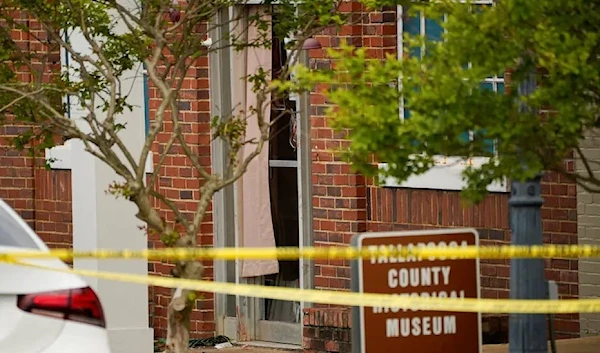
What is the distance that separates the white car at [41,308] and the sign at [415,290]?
4.04 feet

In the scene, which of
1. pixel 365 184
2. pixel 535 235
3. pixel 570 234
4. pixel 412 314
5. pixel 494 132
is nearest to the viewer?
pixel 494 132

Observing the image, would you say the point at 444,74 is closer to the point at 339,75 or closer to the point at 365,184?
the point at 339,75

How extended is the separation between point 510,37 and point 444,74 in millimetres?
298

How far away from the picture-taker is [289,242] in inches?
585

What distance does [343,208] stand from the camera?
45.0ft

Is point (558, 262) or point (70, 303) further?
point (558, 262)

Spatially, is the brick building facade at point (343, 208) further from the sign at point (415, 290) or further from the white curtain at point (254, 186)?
the sign at point (415, 290)

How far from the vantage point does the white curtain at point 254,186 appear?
14766mm

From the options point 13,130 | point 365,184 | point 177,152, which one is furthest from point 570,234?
point 13,130

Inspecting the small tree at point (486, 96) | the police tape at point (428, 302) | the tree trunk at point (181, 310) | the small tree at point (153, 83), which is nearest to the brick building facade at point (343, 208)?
the small tree at point (153, 83)

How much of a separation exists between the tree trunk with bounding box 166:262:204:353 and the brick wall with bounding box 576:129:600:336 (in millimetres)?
3105

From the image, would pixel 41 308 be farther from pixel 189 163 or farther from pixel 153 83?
pixel 189 163

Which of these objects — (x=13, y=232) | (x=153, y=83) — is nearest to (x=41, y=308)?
(x=13, y=232)

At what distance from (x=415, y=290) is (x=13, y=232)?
6.17 ft
